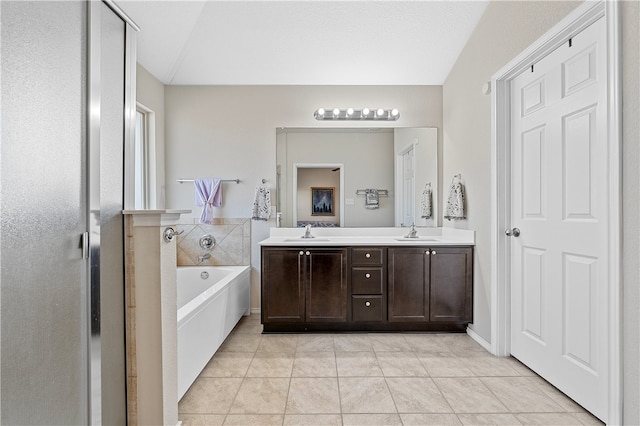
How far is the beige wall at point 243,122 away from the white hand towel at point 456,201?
0.59 m

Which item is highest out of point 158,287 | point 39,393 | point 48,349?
point 158,287

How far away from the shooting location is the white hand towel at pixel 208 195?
3.32m

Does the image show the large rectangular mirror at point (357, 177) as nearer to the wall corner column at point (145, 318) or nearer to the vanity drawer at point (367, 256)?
the vanity drawer at point (367, 256)

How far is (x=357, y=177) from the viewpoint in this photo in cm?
336

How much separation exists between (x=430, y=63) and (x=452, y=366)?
8.35 feet

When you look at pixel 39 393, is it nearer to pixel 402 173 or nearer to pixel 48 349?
pixel 48 349

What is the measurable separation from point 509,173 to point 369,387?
1.74 m

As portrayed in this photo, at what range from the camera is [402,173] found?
3.35 metres

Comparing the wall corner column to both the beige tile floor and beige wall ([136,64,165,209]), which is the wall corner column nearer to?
the beige tile floor

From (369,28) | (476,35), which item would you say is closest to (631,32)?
(476,35)

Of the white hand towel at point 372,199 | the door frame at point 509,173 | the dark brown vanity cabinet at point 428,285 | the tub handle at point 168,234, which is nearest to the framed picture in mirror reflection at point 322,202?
the white hand towel at point 372,199

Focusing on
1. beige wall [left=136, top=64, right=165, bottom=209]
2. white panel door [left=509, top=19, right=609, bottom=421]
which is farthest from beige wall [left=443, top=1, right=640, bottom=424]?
beige wall [left=136, top=64, right=165, bottom=209]

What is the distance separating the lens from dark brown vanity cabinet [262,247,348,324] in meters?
2.85

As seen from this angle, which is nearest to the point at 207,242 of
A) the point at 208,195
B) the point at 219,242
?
the point at 219,242
